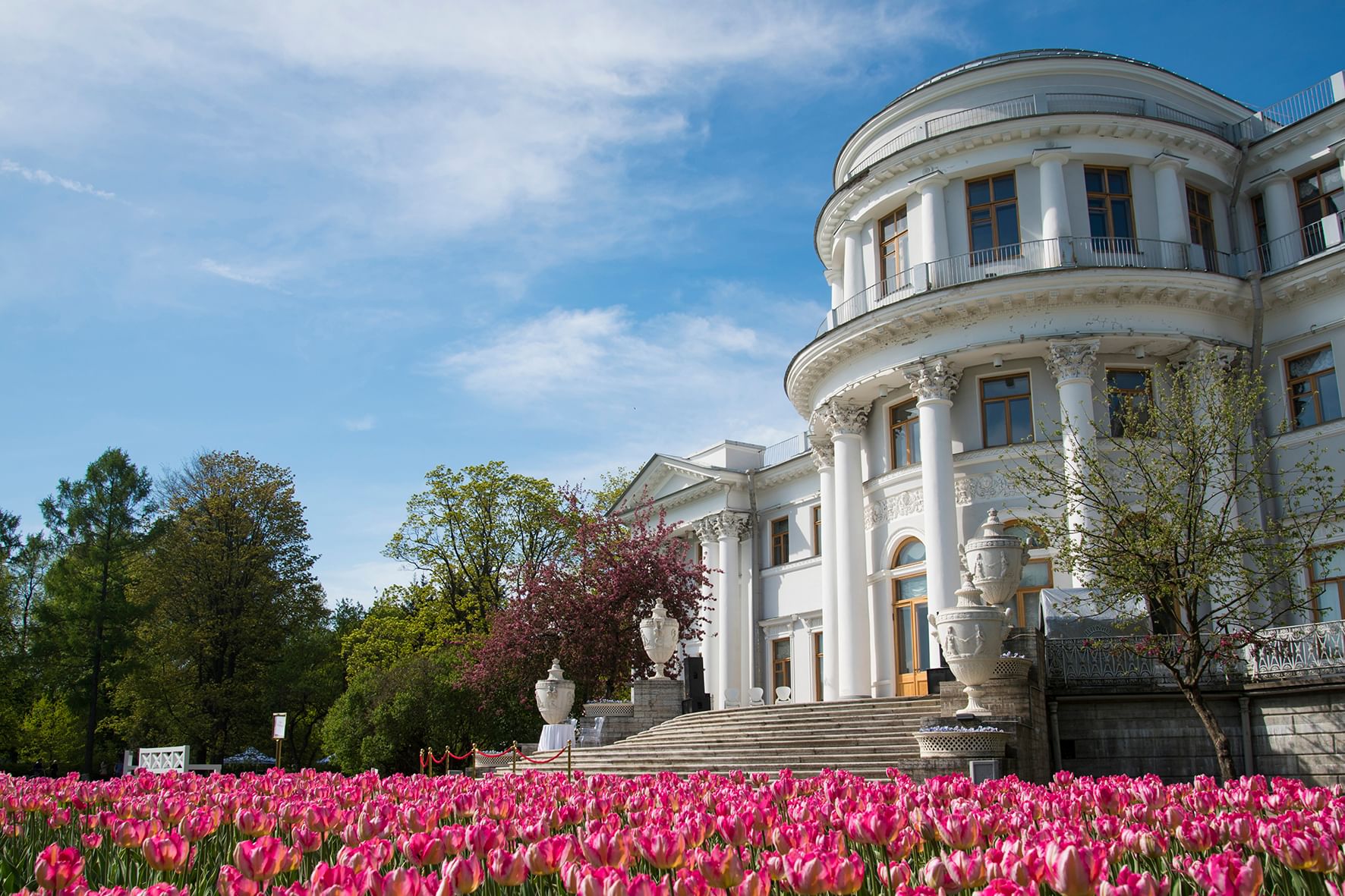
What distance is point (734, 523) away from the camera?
126ft

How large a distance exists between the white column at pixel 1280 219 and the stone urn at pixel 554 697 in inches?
774

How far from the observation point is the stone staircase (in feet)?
57.9

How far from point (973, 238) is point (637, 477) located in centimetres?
1865

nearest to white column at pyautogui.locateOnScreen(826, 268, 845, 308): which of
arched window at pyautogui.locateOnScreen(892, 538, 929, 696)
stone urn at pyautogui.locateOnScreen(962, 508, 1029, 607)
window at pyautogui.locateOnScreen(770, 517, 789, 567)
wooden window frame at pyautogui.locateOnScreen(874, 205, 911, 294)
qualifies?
wooden window frame at pyautogui.locateOnScreen(874, 205, 911, 294)

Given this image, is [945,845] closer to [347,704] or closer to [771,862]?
[771,862]

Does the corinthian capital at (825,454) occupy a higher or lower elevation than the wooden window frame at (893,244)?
lower

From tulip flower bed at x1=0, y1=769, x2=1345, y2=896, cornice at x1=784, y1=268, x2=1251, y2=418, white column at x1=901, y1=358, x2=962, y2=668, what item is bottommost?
tulip flower bed at x1=0, y1=769, x2=1345, y2=896

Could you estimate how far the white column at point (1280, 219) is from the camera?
26.2 metres

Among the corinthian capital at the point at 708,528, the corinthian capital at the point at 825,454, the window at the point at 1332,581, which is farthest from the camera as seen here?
the corinthian capital at the point at 708,528

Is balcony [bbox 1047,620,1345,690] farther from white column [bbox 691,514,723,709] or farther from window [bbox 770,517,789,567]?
white column [bbox 691,514,723,709]

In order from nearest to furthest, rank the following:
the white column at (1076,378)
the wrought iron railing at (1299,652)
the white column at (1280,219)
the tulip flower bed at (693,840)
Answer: the tulip flower bed at (693,840) < the wrought iron railing at (1299,652) < the white column at (1076,378) < the white column at (1280,219)

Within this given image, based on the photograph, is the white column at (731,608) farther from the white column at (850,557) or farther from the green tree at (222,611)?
the green tree at (222,611)

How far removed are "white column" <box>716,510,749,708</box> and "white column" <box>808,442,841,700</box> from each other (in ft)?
20.6

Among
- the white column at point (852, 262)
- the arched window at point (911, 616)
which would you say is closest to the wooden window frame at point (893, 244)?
the white column at point (852, 262)
